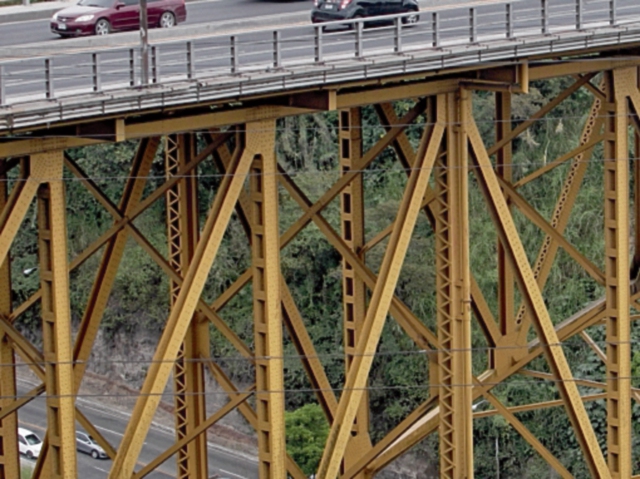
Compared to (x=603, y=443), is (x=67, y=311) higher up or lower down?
higher up

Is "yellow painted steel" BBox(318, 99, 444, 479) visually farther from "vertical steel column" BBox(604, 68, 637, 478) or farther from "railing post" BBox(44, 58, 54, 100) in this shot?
"railing post" BBox(44, 58, 54, 100)

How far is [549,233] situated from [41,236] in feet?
27.3

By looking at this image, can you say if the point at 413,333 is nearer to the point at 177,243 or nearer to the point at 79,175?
the point at 177,243

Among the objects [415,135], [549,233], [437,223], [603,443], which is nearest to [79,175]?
[437,223]

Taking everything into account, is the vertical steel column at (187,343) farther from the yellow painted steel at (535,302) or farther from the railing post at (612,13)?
the railing post at (612,13)

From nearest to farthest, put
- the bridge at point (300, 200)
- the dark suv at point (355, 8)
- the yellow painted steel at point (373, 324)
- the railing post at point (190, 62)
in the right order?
the bridge at point (300, 200) → the railing post at point (190, 62) → the yellow painted steel at point (373, 324) → the dark suv at point (355, 8)

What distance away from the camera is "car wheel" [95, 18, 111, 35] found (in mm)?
24234

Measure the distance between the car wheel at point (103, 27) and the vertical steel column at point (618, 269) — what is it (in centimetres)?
738

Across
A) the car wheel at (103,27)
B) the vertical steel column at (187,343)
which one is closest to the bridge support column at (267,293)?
the vertical steel column at (187,343)

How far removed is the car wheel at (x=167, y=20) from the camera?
83.7 feet

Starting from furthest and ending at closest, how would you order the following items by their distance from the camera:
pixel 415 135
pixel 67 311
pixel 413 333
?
1. pixel 415 135
2. pixel 413 333
3. pixel 67 311

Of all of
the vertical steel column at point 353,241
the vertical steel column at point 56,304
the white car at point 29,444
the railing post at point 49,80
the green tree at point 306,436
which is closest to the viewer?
the railing post at point 49,80

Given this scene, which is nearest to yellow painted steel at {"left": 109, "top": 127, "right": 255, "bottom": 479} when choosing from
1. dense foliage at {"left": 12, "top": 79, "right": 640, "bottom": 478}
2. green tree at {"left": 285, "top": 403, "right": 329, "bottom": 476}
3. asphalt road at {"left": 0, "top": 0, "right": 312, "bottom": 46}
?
asphalt road at {"left": 0, "top": 0, "right": 312, "bottom": 46}

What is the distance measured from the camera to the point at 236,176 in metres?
18.2
